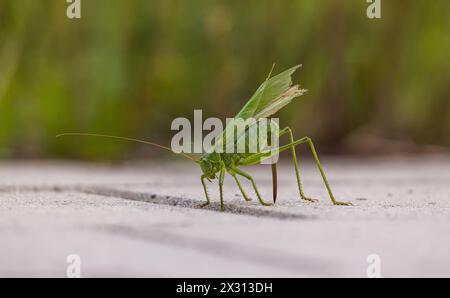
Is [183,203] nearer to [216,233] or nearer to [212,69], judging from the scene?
[216,233]

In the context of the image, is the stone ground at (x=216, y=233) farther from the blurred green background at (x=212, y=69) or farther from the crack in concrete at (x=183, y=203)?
the blurred green background at (x=212, y=69)

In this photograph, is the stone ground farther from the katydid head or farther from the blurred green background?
the blurred green background

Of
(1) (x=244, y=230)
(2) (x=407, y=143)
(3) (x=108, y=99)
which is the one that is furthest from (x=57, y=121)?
(1) (x=244, y=230)

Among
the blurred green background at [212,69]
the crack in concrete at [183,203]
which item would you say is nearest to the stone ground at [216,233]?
the crack in concrete at [183,203]

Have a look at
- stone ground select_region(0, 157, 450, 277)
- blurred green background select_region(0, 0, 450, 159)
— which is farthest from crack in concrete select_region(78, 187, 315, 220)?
blurred green background select_region(0, 0, 450, 159)

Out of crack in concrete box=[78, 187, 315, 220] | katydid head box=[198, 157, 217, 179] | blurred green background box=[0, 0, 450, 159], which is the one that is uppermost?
blurred green background box=[0, 0, 450, 159]
